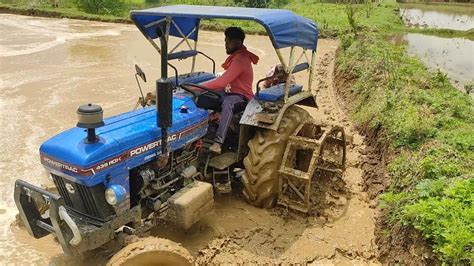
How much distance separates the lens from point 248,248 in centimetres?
445

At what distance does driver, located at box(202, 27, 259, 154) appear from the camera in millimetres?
4867

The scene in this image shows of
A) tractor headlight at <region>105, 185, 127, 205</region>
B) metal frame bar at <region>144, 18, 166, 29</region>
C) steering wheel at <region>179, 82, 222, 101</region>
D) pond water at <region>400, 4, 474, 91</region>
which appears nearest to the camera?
tractor headlight at <region>105, 185, 127, 205</region>

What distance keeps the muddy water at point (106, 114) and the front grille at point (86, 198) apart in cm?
81

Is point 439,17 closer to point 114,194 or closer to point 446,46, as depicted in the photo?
point 446,46

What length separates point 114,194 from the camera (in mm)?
3594

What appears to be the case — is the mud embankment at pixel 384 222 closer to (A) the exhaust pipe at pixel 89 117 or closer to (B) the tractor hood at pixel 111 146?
(B) the tractor hood at pixel 111 146

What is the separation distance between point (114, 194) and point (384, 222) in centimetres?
291

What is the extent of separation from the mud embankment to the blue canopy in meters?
2.01

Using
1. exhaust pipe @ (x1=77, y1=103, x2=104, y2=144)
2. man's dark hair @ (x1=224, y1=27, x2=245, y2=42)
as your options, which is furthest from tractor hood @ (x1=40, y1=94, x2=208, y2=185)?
man's dark hair @ (x1=224, y1=27, x2=245, y2=42)

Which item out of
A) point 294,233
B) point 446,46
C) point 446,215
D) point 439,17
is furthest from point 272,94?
point 439,17

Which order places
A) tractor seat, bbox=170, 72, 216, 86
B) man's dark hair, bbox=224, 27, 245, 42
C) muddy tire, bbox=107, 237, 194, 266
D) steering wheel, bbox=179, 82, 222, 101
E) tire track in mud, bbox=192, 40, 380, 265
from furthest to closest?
tractor seat, bbox=170, 72, 216, 86 < man's dark hair, bbox=224, 27, 245, 42 < steering wheel, bbox=179, 82, 222, 101 < tire track in mud, bbox=192, 40, 380, 265 < muddy tire, bbox=107, 237, 194, 266

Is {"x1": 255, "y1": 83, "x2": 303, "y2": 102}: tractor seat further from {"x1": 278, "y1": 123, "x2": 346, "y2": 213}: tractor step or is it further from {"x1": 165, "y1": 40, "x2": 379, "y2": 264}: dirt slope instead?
{"x1": 165, "y1": 40, "x2": 379, "y2": 264}: dirt slope

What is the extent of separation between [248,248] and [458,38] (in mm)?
21212

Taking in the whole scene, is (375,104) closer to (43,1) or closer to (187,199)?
(187,199)
